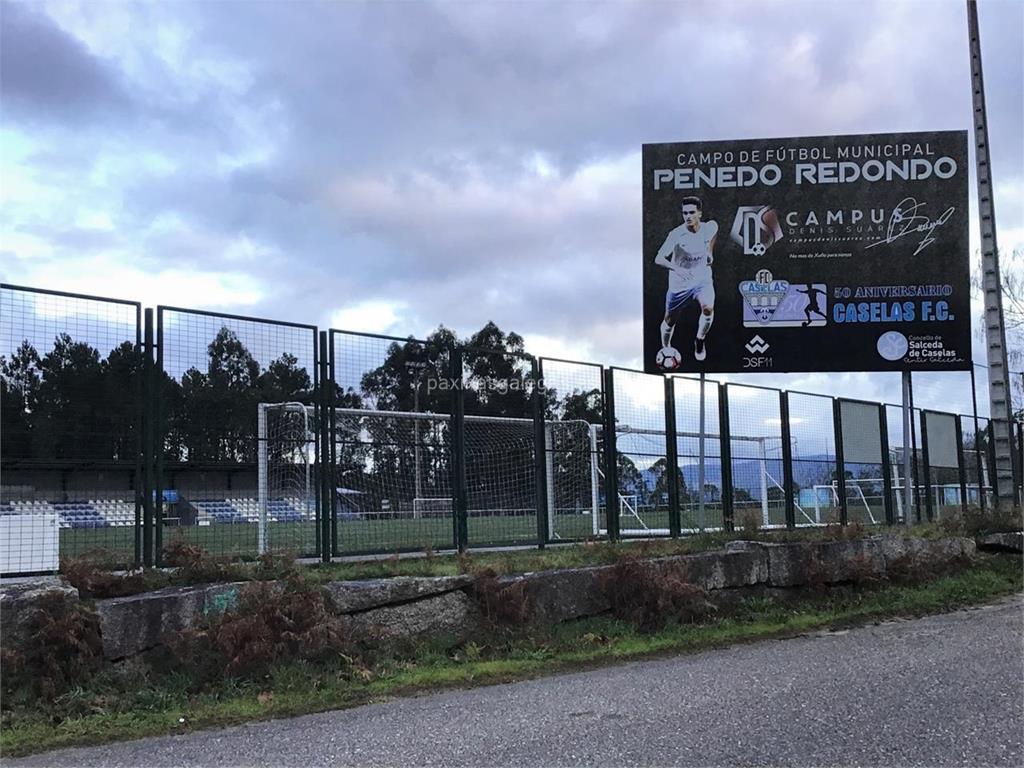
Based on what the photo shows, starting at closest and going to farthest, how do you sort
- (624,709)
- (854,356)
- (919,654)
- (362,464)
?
1. (624,709)
2. (919,654)
3. (362,464)
4. (854,356)

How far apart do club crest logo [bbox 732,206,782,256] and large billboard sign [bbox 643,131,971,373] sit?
0.02 metres

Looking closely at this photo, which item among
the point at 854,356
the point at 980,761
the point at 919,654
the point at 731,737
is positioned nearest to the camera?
the point at 980,761

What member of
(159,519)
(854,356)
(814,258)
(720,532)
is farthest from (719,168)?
(159,519)

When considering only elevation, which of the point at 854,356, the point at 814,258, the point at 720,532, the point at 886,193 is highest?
the point at 886,193

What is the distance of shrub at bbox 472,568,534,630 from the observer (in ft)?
29.7

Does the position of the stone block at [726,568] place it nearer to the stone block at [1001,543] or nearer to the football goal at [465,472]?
the football goal at [465,472]

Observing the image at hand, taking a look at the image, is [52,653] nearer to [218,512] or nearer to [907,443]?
[218,512]

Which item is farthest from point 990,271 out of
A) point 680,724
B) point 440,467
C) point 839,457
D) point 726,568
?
point 680,724

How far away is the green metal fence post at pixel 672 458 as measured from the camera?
13.3 meters

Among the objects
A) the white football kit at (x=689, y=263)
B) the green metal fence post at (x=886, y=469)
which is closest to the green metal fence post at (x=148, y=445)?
the white football kit at (x=689, y=263)

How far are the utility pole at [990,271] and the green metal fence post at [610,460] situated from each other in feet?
29.0

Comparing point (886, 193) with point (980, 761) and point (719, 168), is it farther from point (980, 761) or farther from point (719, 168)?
point (980, 761)

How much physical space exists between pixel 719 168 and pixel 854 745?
1130cm

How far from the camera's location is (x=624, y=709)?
6625 mm
